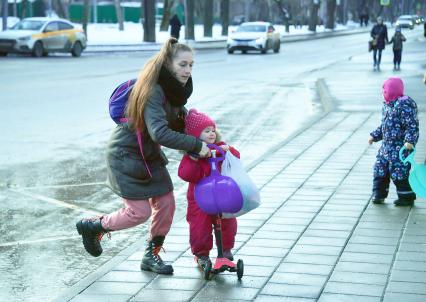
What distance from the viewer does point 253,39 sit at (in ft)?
139

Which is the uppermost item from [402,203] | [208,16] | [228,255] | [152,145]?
[152,145]

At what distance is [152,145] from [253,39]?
3673cm

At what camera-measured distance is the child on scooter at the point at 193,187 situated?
5.93 meters

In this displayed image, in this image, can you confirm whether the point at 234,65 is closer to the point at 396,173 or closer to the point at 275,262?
the point at 396,173

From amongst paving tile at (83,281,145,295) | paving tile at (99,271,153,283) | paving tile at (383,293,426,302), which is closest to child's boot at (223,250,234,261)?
paving tile at (99,271,153,283)

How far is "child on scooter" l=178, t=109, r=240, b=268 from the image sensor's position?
5934 millimetres

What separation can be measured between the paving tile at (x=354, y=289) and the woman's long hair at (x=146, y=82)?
4.93 ft

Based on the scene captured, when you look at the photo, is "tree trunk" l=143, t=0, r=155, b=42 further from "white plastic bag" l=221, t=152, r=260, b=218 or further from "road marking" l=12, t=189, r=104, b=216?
"white plastic bag" l=221, t=152, r=260, b=218

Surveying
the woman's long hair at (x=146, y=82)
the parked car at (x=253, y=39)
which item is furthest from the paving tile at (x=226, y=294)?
the parked car at (x=253, y=39)

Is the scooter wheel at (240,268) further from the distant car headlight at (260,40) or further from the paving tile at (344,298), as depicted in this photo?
the distant car headlight at (260,40)

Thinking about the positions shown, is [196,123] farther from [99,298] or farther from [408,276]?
[408,276]

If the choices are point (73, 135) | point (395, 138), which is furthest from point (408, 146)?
point (73, 135)

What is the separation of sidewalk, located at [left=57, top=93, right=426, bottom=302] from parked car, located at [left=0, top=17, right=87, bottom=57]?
1103 inches

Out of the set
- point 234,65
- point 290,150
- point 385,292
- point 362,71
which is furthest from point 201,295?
point 234,65
